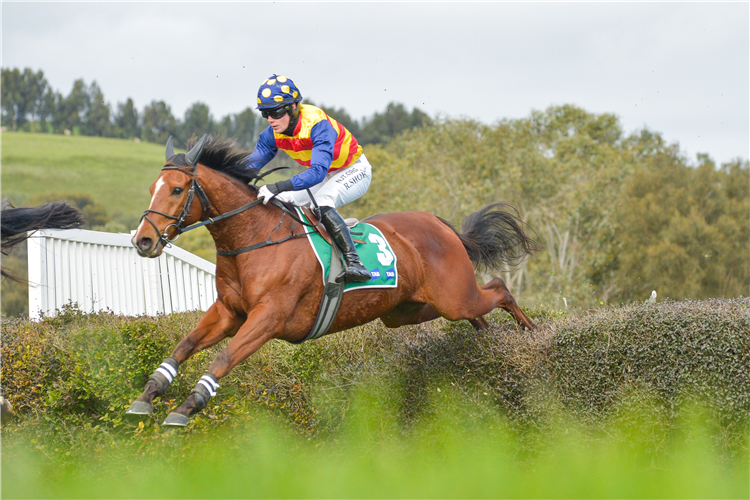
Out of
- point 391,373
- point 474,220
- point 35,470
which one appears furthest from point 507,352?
point 35,470

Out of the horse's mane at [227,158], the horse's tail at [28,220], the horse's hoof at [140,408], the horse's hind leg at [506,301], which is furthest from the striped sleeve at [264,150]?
the horse's hind leg at [506,301]

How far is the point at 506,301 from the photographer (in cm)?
551

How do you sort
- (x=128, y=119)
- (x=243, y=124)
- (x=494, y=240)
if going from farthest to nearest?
(x=128, y=119), (x=243, y=124), (x=494, y=240)

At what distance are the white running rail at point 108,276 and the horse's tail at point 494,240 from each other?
11.5 ft

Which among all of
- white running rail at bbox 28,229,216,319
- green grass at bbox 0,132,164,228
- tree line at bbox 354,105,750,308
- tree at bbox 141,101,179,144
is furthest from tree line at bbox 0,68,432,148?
white running rail at bbox 28,229,216,319

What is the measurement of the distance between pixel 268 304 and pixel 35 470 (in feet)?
6.30

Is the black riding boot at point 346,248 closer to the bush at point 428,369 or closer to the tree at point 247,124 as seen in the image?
the bush at point 428,369

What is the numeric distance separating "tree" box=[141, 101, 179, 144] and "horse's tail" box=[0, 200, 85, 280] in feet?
239

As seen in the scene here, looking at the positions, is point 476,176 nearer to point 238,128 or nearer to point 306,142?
point 306,142

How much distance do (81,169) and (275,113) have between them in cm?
5408

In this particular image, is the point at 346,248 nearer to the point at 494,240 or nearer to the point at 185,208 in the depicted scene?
the point at 185,208

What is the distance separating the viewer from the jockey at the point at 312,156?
4.28 m

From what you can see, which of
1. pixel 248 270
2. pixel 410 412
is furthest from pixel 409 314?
pixel 248 270

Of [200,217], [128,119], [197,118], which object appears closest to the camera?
[200,217]
